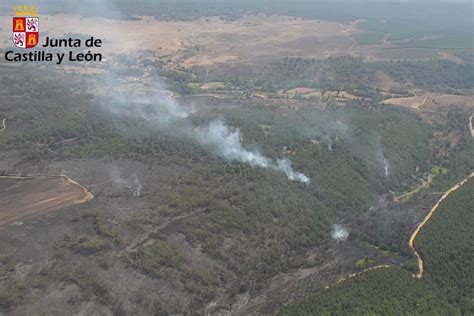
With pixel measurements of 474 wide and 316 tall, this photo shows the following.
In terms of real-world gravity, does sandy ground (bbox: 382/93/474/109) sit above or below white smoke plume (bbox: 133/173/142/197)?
above

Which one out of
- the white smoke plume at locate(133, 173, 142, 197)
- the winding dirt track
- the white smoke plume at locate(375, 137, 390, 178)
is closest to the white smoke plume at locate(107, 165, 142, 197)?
the white smoke plume at locate(133, 173, 142, 197)

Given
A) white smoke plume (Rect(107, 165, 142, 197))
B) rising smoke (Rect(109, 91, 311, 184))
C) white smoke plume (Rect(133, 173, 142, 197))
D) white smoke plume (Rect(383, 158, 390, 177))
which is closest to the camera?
white smoke plume (Rect(133, 173, 142, 197))

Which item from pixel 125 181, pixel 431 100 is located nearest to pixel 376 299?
pixel 125 181

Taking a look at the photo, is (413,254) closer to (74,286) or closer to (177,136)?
(74,286)

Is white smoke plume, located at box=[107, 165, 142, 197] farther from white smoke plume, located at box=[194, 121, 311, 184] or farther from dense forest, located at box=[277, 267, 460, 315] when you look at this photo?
dense forest, located at box=[277, 267, 460, 315]

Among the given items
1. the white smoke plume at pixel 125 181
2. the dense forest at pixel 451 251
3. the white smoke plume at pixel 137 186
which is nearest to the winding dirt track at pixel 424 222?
the dense forest at pixel 451 251

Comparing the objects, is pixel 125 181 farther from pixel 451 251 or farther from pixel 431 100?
pixel 431 100
